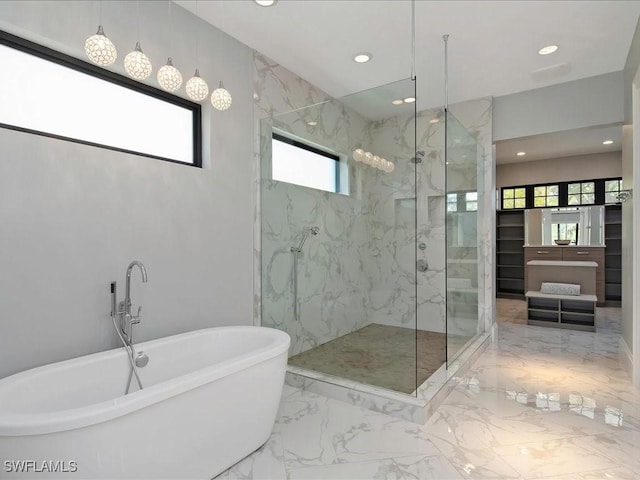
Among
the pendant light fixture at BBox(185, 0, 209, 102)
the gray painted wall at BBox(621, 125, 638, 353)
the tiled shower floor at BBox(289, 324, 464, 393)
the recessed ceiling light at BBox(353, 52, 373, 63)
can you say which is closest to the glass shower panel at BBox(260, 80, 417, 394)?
the tiled shower floor at BBox(289, 324, 464, 393)

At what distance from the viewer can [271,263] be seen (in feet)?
10.3

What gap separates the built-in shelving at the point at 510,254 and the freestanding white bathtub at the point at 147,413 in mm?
6667

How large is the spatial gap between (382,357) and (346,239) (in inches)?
37.9

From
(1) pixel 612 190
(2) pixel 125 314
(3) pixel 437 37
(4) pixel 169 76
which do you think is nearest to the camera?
(4) pixel 169 76

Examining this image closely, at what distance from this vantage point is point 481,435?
2.09 meters

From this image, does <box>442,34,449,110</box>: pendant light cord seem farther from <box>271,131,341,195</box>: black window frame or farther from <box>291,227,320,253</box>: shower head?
<box>291,227,320,253</box>: shower head

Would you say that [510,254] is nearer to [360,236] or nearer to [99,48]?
[360,236]

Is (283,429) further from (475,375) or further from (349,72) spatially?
(349,72)

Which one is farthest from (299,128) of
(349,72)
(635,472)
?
(635,472)

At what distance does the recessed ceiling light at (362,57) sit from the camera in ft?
10.4

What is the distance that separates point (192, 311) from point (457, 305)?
2.38 metres

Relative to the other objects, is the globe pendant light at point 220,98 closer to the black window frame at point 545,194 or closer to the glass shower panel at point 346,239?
A: the glass shower panel at point 346,239

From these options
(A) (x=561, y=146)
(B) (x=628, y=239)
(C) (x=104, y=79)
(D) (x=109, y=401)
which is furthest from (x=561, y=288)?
(C) (x=104, y=79)

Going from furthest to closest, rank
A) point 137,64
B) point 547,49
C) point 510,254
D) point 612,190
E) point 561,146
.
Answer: point 510,254 < point 612,190 < point 561,146 < point 547,49 < point 137,64
